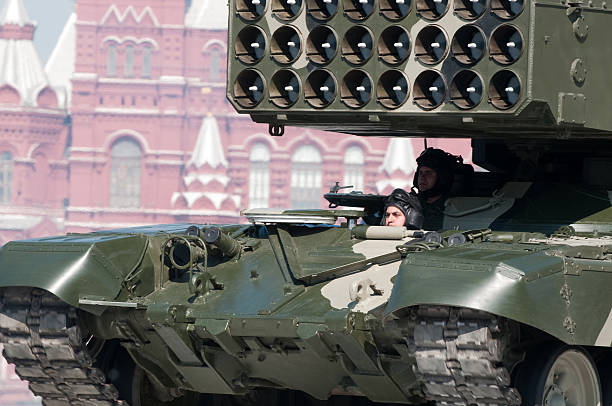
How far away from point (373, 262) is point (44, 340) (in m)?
2.22

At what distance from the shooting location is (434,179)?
454 inches

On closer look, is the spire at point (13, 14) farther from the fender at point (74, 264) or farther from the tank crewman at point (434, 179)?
the fender at point (74, 264)

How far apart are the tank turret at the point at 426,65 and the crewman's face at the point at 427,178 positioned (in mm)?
688

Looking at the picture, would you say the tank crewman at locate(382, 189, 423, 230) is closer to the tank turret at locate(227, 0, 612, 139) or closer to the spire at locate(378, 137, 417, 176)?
the tank turret at locate(227, 0, 612, 139)

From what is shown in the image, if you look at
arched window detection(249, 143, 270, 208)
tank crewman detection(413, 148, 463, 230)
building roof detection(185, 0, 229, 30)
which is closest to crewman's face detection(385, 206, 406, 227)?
tank crewman detection(413, 148, 463, 230)

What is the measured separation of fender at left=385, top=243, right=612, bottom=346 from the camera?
28.2ft

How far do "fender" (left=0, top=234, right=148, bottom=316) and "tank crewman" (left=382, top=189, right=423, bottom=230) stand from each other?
5.75ft

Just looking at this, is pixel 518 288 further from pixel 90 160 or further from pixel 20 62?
pixel 20 62

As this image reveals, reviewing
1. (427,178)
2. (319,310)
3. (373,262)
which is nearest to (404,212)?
(427,178)

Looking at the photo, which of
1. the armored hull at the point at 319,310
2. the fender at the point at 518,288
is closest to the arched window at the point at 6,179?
the armored hull at the point at 319,310

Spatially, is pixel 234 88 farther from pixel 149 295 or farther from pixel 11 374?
pixel 11 374

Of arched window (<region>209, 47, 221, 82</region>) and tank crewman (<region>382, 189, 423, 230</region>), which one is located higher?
arched window (<region>209, 47, 221, 82</region>)

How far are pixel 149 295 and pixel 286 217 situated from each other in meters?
1.08

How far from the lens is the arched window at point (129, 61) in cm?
12519
